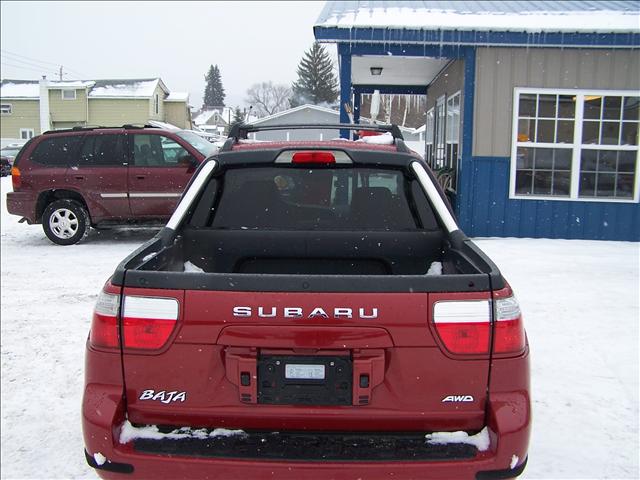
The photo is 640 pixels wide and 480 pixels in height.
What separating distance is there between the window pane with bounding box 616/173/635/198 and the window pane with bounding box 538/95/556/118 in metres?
1.58

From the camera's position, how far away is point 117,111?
47094 mm

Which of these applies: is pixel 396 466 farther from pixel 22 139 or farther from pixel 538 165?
pixel 22 139

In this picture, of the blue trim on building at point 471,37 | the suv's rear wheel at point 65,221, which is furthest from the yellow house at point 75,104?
the blue trim on building at point 471,37

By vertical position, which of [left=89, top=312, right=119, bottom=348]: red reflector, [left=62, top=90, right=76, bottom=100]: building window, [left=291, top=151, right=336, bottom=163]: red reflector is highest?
[left=62, top=90, right=76, bottom=100]: building window

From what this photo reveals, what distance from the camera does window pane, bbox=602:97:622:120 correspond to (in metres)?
9.74

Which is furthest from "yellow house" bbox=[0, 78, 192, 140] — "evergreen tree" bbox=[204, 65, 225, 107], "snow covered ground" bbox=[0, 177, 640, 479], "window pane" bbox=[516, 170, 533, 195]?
"evergreen tree" bbox=[204, 65, 225, 107]

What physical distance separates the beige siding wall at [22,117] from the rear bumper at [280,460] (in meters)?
51.9

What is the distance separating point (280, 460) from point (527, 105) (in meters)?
9.03

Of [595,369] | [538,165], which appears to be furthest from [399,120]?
[595,369]

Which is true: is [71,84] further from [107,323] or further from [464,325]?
[464,325]

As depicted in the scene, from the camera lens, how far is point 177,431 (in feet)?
7.40

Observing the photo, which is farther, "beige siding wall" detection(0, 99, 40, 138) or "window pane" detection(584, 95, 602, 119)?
"beige siding wall" detection(0, 99, 40, 138)

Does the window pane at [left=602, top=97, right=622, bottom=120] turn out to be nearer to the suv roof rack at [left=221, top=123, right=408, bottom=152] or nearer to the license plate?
the suv roof rack at [left=221, top=123, right=408, bottom=152]

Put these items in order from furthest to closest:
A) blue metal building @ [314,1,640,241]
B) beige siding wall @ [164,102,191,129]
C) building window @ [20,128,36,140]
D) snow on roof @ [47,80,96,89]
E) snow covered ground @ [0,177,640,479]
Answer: beige siding wall @ [164,102,191,129] < building window @ [20,128,36,140] < snow on roof @ [47,80,96,89] < blue metal building @ [314,1,640,241] < snow covered ground @ [0,177,640,479]
